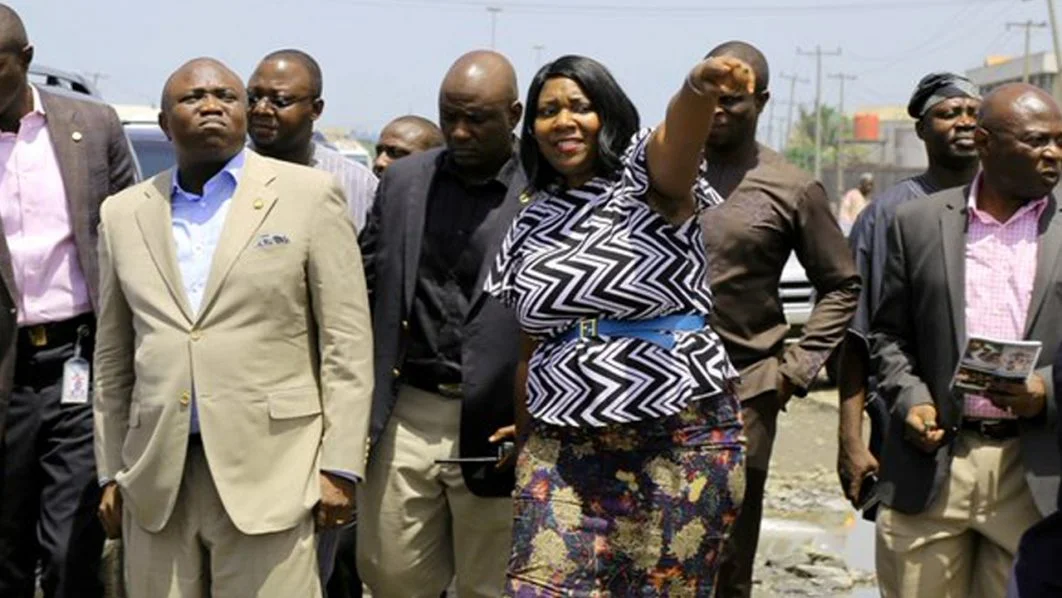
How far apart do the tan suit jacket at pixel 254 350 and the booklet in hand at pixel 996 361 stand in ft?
5.68

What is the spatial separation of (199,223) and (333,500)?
2.94 ft

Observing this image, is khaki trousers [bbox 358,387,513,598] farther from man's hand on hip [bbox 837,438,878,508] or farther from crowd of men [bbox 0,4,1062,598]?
man's hand on hip [bbox 837,438,878,508]

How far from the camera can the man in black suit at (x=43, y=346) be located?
604 centimetres

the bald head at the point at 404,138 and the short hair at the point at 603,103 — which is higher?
the short hair at the point at 603,103

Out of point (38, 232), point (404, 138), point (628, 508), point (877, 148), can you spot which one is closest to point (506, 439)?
point (628, 508)

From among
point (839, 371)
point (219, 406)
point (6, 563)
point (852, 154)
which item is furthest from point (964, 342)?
point (852, 154)

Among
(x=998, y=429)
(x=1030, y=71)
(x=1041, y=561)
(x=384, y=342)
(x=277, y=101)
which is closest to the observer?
(x=1041, y=561)

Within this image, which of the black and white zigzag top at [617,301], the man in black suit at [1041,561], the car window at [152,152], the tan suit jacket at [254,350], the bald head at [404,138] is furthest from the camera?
the car window at [152,152]

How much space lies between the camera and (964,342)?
5746mm

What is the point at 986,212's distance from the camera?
19.1ft

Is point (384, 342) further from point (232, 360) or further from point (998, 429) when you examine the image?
point (998, 429)

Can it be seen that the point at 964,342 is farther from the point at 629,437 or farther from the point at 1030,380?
the point at 629,437

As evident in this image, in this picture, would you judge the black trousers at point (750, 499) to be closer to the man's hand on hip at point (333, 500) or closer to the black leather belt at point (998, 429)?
the black leather belt at point (998, 429)

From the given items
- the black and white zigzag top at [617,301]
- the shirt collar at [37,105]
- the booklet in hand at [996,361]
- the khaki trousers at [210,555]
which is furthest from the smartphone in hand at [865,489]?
the shirt collar at [37,105]
